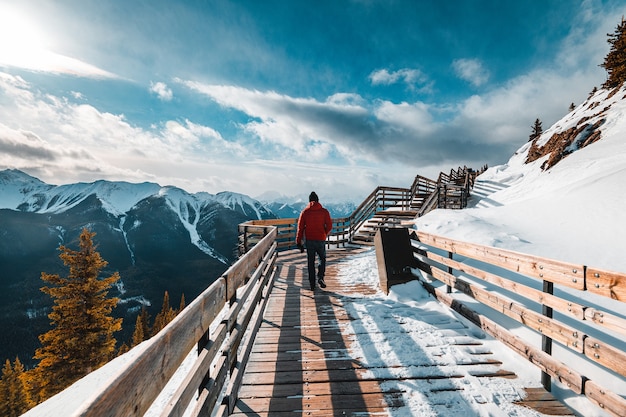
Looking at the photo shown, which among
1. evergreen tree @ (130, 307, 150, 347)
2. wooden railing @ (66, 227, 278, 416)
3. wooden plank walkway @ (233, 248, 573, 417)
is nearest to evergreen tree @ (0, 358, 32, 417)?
evergreen tree @ (130, 307, 150, 347)

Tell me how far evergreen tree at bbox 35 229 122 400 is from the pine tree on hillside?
45.8m

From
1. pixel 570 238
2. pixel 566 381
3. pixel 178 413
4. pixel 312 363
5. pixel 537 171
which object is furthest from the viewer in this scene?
pixel 537 171

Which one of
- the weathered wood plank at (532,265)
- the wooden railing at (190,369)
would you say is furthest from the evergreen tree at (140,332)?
the weathered wood plank at (532,265)

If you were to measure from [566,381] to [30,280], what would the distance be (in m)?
213

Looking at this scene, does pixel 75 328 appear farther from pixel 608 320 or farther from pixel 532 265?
pixel 608 320

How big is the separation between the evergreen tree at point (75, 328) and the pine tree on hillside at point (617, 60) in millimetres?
45769

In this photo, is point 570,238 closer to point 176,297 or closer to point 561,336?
point 561,336

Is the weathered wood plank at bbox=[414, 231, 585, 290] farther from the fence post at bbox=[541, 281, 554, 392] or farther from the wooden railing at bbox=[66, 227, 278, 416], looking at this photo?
the wooden railing at bbox=[66, 227, 278, 416]

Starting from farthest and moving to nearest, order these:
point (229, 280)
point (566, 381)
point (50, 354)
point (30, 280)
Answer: point (30, 280), point (50, 354), point (229, 280), point (566, 381)

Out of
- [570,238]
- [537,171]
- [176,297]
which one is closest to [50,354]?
[570,238]

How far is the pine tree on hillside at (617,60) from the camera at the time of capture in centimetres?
2673

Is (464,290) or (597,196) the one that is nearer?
(464,290)

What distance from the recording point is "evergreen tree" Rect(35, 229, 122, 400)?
52.7ft

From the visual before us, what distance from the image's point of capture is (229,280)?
3.51 meters
